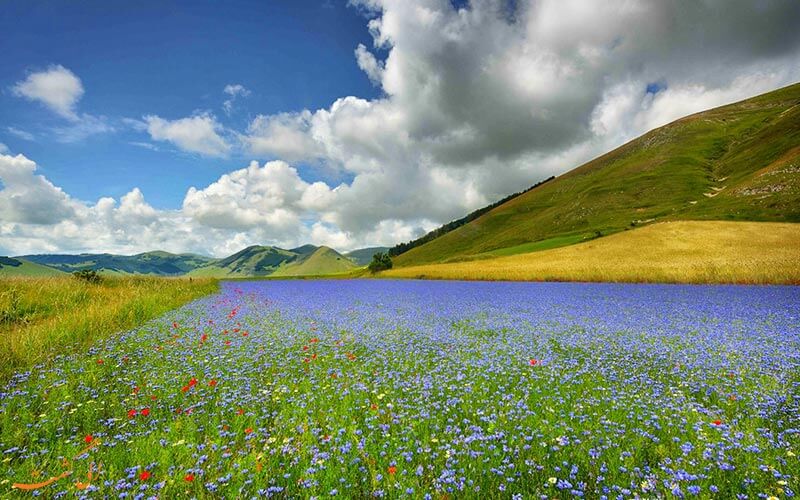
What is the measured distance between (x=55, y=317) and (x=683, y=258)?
5852 centimetres

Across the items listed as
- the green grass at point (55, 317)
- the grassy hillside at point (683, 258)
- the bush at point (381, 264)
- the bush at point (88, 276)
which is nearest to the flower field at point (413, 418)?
the green grass at point (55, 317)

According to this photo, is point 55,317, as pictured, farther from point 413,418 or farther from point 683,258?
point 683,258

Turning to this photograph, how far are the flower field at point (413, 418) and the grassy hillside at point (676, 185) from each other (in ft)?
263

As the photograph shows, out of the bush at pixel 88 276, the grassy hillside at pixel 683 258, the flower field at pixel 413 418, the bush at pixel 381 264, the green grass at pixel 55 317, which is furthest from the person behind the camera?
the bush at pixel 381 264

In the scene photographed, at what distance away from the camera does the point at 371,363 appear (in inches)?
377

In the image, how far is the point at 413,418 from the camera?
6.21m

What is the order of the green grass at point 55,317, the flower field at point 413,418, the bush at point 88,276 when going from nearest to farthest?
1. the flower field at point 413,418
2. the green grass at point 55,317
3. the bush at point 88,276

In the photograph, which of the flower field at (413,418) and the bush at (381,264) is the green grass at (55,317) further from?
the bush at (381,264)

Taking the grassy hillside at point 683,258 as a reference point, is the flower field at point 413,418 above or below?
below

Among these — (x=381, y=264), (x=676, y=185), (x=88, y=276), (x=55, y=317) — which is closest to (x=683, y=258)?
(x=55, y=317)

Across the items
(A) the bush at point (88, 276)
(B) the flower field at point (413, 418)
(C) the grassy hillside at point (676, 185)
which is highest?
(C) the grassy hillside at point (676, 185)

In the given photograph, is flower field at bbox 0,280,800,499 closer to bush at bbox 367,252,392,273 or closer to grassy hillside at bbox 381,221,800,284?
grassy hillside at bbox 381,221,800,284

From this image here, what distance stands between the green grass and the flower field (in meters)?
1.05

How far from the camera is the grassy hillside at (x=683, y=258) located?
1270 inches
